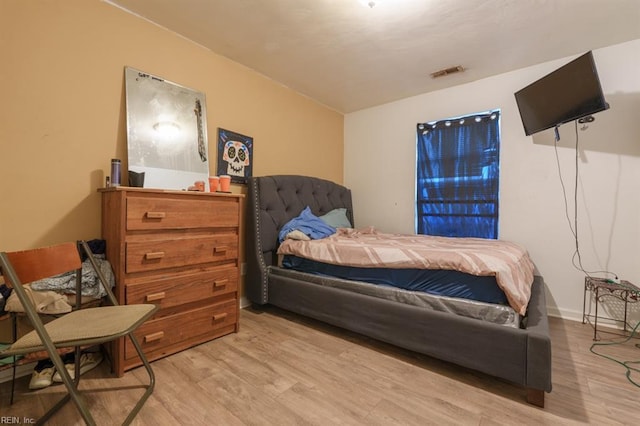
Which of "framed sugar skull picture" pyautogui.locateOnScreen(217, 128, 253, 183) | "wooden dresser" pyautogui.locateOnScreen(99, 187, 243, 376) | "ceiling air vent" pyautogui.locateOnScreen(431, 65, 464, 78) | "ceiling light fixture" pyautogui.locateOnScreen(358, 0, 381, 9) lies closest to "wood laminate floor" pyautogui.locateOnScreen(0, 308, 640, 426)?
"wooden dresser" pyautogui.locateOnScreen(99, 187, 243, 376)

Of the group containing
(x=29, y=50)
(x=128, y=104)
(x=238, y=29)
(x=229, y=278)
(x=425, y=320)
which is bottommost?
(x=425, y=320)

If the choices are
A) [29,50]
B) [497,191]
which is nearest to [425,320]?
[497,191]

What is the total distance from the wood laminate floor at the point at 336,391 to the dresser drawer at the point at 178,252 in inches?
23.4

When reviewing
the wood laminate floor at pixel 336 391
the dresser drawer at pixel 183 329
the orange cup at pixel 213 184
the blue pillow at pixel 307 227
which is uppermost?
the orange cup at pixel 213 184

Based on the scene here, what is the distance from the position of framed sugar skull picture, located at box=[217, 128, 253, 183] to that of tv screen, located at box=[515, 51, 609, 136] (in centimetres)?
256

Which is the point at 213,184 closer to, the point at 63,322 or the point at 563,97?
the point at 63,322

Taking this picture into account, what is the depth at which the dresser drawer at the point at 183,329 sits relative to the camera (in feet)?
5.40

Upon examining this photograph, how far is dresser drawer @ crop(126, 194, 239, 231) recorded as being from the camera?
1588 millimetres

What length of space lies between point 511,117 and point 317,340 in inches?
110

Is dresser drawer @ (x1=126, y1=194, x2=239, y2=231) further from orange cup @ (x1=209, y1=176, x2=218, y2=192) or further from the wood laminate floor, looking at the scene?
the wood laminate floor

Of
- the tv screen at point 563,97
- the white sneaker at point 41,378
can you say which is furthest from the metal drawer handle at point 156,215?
the tv screen at point 563,97

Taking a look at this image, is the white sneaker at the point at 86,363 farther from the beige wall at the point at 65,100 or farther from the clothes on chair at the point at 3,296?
the beige wall at the point at 65,100

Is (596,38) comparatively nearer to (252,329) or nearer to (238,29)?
(238,29)

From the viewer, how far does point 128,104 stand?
6.35ft
